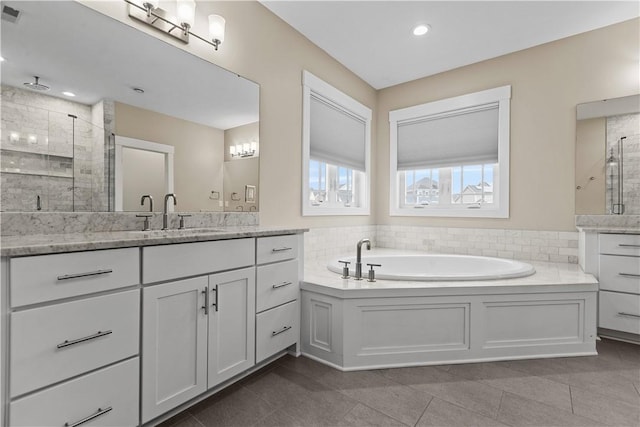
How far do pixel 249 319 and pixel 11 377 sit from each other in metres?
1.04

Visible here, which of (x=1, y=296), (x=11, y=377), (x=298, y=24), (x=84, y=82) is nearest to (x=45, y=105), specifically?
(x=84, y=82)

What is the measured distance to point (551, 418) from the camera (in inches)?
62.1

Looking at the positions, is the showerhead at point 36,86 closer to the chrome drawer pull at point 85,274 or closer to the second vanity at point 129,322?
the second vanity at point 129,322

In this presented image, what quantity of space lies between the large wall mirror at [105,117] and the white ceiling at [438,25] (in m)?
1.08

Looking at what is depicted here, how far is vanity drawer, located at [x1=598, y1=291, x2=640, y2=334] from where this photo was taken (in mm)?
2443

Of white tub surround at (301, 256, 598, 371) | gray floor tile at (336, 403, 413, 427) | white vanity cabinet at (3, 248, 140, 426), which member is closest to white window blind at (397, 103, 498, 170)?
white tub surround at (301, 256, 598, 371)

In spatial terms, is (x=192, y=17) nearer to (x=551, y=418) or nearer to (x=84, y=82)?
(x=84, y=82)

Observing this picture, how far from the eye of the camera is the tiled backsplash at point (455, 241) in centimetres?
312

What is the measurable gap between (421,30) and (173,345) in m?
3.14

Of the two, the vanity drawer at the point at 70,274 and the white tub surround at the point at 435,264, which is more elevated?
the vanity drawer at the point at 70,274

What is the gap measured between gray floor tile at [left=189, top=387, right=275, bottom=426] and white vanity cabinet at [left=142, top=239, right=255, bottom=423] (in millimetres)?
103

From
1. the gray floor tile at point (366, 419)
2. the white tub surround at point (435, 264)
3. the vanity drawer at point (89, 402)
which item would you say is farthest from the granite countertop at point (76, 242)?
the white tub surround at point (435, 264)

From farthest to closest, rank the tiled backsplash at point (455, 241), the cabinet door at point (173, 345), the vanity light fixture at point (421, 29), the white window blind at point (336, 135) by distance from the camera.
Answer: the white window blind at point (336, 135)
the tiled backsplash at point (455, 241)
the vanity light fixture at point (421, 29)
the cabinet door at point (173, 345)

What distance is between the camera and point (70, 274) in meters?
1.16
